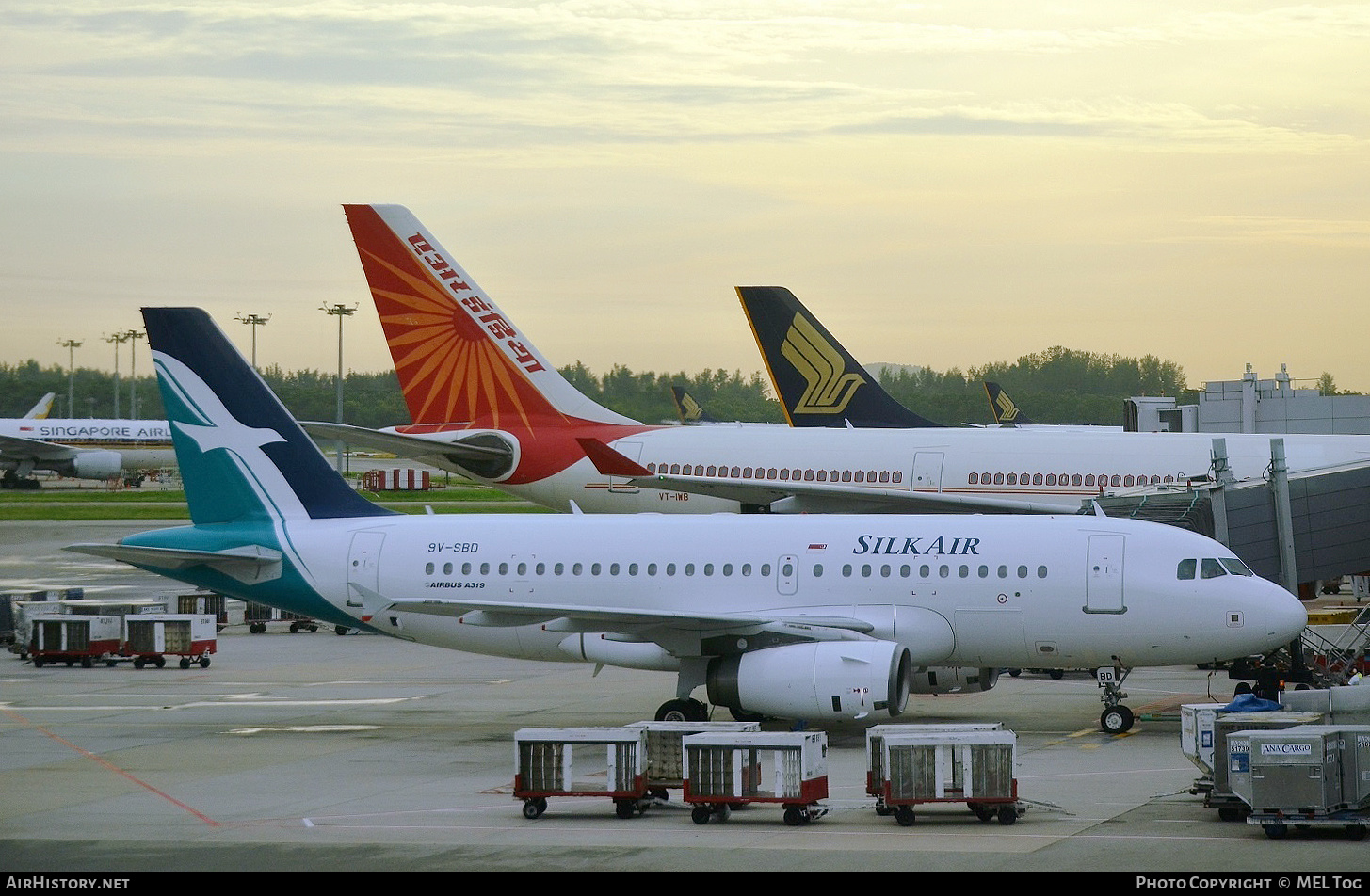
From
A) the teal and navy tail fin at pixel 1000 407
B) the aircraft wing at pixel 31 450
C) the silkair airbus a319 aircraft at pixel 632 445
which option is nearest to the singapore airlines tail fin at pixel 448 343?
the silkair airbus a319 aircraft at pixel 632 445

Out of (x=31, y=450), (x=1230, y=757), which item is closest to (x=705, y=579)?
(x=1230, y=757)

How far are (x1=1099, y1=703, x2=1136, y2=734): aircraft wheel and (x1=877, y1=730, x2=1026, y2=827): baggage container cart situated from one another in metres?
7.90

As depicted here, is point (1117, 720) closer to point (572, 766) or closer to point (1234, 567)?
point (1234, 567)

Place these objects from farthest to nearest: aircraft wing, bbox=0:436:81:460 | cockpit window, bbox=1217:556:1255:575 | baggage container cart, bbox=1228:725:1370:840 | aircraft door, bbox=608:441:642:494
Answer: aircraft wing, bbox=0:436:81:460
aircraft door, bbox=608:441:642:494
cockpit window, bbox=1217:556:1255:575
baggage container cart, bbox=1228:725:1370:840

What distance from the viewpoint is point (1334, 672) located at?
28.9 metres

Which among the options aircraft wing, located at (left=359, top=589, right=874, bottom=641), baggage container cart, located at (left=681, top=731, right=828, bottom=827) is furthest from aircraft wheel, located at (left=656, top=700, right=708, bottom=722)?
baggage container cart, located at (left=681, top=731, right=828, bottom=827)

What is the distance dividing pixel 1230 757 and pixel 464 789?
33.9 feet

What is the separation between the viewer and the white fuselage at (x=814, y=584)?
26.2 meters

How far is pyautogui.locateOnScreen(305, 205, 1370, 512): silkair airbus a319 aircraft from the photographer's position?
38.8m

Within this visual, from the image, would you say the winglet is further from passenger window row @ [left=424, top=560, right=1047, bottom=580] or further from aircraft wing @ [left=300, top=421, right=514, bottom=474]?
passenger window row @ [left=424, top=560, right=1047, bottom=580]

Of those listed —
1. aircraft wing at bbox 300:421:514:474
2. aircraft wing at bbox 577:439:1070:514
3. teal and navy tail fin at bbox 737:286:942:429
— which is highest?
teal and navy tail fin at bbox 737:286:942:429

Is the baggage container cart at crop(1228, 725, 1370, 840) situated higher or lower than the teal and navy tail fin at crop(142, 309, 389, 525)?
lower

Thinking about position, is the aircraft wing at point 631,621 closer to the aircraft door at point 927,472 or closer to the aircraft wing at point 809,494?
the aircraft wing at point 809,494
